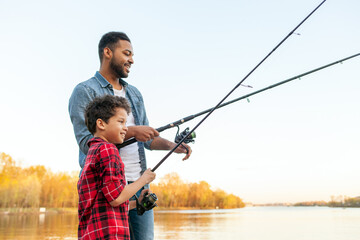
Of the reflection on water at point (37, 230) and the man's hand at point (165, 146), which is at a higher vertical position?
the man's hand at point (165, 146)

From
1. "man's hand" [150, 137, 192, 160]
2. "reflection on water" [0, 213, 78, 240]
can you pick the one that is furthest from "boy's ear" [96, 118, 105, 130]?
"reflection on water" [0, 213, 78, 240]

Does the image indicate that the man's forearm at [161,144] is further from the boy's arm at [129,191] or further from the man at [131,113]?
the boy's arm at [129,191]

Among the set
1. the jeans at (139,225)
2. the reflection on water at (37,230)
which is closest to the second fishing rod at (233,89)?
the jeans at (139,225)

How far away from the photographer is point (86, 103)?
2.14 metres

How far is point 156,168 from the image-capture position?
2.02 m

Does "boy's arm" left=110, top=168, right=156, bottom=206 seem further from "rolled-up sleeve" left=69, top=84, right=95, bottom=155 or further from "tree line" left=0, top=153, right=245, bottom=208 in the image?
"tree line" left=0, top=153, right=245, bottom=208

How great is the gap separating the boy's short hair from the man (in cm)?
19

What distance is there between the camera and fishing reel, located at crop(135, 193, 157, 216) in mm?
1932

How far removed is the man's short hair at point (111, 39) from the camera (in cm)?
231

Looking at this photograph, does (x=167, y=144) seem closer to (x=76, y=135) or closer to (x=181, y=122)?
(x=181, y=122)

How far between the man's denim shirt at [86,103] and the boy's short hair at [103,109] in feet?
0.62

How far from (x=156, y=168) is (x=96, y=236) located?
570 mm

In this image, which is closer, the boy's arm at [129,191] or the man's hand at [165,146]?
the boy's arm at [129,191]

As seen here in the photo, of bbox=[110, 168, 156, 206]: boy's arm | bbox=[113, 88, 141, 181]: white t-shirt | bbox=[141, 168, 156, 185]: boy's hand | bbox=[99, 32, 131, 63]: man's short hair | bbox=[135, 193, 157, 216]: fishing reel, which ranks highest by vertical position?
bbox=[99, 32, 131, 63]: man's short hair
